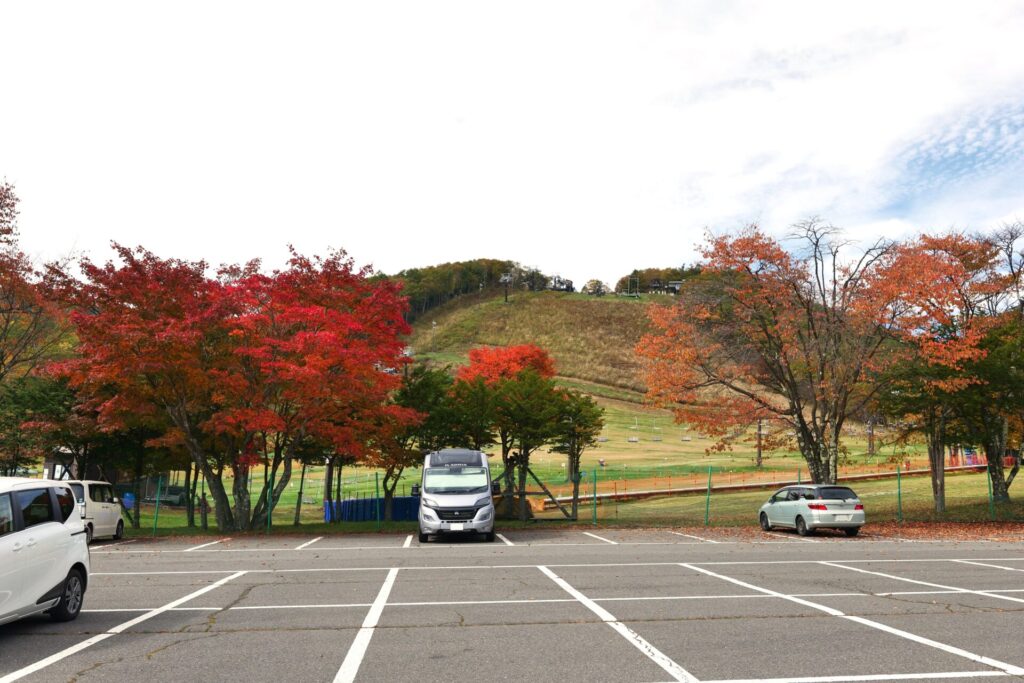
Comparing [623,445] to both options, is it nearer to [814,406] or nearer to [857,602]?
[814,406]

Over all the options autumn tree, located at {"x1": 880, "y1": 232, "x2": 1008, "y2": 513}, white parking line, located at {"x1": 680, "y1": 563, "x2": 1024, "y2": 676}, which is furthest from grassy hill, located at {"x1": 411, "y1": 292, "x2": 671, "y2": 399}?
white parking line, located at {"x1": 680, "y1": 563, "x2": 1024, "y2": 676}

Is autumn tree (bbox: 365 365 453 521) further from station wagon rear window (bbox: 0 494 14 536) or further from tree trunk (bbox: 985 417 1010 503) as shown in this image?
tree trunk (bbox: 985 417 1010 503)

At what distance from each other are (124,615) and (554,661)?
586cm

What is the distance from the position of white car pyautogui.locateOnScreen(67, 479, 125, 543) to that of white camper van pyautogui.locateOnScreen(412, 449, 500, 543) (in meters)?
9.18

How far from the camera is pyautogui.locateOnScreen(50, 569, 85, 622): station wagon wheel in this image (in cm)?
888

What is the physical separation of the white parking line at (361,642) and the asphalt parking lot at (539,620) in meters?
0.04

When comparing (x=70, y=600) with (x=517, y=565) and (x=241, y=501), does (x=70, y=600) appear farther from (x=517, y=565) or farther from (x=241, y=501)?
(x=241, y=501)

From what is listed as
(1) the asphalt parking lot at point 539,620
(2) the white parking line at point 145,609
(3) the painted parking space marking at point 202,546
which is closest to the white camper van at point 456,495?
(1) the asphalt parking lot at point 539,620

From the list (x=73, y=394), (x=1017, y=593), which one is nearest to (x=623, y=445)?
(x=73, y=394)

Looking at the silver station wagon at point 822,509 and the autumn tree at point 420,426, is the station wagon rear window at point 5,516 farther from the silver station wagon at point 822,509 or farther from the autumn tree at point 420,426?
the silver station wagon at point 822,509

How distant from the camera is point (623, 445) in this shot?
276 feet

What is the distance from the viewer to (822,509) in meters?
22.4

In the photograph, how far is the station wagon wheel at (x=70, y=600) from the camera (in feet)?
29.1

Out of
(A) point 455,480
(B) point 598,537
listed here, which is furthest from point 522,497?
(A) point 455,480
